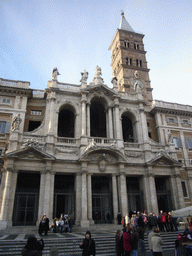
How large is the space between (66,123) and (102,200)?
11.6 m

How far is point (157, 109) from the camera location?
3097 cm

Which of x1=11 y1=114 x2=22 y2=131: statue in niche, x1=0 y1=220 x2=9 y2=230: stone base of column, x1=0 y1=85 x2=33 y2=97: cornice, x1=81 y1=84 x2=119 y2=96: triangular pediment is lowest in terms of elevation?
x1=0 y1=220 x2=9 y2=230: stone base of column

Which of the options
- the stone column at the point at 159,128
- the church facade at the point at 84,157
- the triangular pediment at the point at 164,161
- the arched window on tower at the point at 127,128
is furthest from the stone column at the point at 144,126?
the stone column at the point at 159,128

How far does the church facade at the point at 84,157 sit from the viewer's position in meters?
21.4

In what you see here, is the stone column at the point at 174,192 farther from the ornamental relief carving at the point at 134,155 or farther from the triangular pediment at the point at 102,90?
the triangular pediment at the point at 102,90

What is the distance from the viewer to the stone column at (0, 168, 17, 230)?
1883 centimetres

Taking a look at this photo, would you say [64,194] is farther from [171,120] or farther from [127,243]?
[171,120]

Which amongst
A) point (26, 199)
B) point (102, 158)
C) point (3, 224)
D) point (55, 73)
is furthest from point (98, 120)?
point (3, 224)

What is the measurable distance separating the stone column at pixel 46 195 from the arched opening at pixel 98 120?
9.96m

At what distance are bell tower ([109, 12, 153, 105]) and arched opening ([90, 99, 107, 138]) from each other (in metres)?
9.52

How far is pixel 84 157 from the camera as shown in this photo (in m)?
22.5

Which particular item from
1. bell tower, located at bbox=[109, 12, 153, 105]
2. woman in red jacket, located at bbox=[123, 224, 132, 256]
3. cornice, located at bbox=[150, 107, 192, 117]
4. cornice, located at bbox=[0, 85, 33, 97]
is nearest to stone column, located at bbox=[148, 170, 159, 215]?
cornice, located at bbox=[150, 107, 192, 117]

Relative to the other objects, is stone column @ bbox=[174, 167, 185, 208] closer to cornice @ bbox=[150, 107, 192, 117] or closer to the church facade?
the church facade

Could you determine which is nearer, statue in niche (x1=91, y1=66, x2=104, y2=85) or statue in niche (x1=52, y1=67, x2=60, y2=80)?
statue in niche (x1=52, y1=67, x2=60, y2=80)
